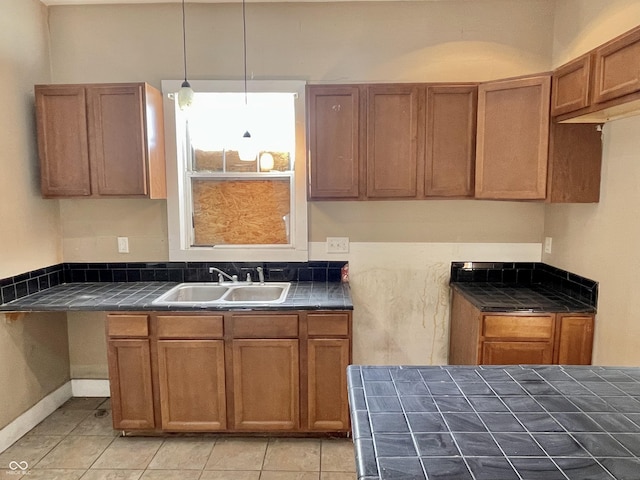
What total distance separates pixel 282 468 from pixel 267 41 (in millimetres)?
2717

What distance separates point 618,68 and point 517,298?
1.39 metres

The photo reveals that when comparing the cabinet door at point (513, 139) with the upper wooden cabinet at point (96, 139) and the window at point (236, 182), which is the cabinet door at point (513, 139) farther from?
the upper wooden cabinet at point (96, 139)

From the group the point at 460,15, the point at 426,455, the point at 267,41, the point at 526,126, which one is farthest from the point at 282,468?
the point at 460,15

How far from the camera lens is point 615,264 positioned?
2.21m

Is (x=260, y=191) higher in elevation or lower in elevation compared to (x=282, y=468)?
higher

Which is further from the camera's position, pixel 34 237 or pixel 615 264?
pixel 34 237

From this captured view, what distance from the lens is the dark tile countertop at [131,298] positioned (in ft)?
7.95

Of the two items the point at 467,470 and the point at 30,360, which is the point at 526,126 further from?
the point at 30,360

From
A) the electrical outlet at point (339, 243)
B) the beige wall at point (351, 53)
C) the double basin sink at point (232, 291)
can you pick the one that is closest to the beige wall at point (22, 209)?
the beige wall at point (351, 53)

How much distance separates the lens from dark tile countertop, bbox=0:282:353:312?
2425mm

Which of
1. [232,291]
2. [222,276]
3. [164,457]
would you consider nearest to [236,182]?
[222,276]

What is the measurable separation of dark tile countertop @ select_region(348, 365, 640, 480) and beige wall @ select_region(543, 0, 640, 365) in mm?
869

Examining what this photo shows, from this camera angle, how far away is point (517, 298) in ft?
8.54

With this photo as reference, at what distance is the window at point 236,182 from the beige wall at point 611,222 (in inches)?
70.3
